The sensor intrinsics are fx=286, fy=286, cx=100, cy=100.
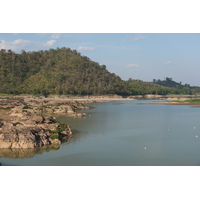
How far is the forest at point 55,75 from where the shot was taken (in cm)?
10025

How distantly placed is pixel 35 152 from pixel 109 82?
99773 millimetres

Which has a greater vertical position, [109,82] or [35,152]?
[109,82]

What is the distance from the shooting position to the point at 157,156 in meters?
18.2

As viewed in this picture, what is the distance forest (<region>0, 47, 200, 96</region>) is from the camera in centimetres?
10025

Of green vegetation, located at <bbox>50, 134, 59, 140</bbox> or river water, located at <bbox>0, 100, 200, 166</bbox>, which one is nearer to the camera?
river water, located at <bbox>0, 100, 200, 166</bbox>

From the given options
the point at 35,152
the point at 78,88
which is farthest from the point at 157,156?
the point at 78,88

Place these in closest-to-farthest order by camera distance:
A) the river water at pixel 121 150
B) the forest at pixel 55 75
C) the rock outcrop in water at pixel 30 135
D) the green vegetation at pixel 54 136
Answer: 1. the river water at pixel 121 150
2. the rock outcrop in water at pixel 30 135
3. the green vegetation at pixel 54 136
4. the forest at pixel 55 75

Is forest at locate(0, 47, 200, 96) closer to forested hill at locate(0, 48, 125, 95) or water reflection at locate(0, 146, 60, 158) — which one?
forested hill at locate(0, 48, 125, 95)

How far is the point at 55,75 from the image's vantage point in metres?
110

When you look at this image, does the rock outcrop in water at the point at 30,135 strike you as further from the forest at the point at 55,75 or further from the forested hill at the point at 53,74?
the forested hill at the point at 53,74

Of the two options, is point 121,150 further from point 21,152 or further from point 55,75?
point 55,75

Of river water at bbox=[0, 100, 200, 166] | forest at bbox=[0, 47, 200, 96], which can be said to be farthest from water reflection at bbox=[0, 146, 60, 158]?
forest at bbox=[0, 47, 200, 96]

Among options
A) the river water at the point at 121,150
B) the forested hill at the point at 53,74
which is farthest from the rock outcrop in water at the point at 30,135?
the forested hill at the point at 53,74

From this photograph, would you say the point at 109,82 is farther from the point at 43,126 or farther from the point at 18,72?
the point at 43,126
